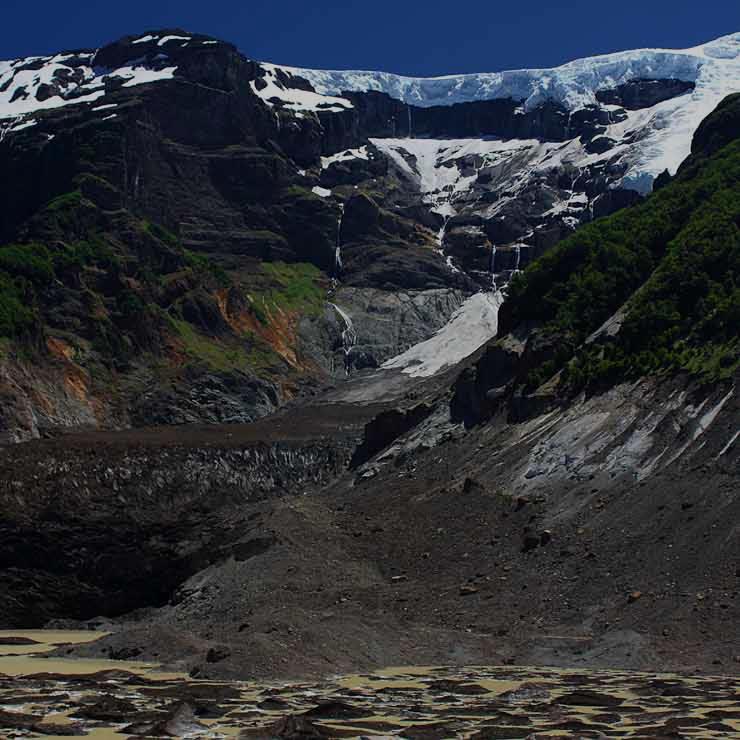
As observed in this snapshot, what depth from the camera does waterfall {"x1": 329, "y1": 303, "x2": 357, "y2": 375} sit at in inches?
6358

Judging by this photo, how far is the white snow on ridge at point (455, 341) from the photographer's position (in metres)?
153

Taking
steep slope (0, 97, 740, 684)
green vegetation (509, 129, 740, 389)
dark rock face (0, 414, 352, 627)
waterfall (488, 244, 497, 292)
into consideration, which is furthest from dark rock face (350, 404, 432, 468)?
waterfall (488, 244, 497, 292)

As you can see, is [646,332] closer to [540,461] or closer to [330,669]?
[540,461]

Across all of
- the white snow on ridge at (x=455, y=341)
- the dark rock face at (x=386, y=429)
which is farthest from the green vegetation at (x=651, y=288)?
the white snow on ridge at (x=455, y=341)

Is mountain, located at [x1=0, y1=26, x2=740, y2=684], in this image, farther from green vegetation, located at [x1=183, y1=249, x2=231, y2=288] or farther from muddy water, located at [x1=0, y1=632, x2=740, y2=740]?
muddy water, located at [x1=0, y1=632, x2=740, y2=740]

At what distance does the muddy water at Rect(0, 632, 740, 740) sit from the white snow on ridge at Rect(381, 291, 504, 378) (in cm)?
10246

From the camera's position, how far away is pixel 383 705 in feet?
125

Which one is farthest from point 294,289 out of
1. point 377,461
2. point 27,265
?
point 377,461

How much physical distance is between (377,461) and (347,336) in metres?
81.8

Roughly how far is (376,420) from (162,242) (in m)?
70.1

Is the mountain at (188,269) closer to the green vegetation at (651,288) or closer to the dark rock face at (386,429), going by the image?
the dark rock face at (386,429)

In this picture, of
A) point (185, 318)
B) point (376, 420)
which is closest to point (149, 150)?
point (185, 318)

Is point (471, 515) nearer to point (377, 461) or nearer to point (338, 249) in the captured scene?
point (377, 461)

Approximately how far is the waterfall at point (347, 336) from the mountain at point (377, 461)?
0.72m
